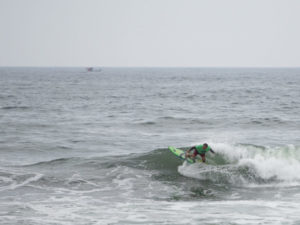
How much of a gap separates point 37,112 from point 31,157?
70.0ft

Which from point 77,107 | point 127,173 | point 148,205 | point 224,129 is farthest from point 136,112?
point 148,205

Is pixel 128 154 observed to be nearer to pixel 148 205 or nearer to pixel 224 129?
pixel 148 205

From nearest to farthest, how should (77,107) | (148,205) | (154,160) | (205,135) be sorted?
1. (148,205)
2. (154,160)
3. (205,135)
4. (77,107)

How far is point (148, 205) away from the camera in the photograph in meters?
16.1

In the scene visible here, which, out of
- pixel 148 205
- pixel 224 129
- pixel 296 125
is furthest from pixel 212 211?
pixel 296 125

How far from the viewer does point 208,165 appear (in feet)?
70.4

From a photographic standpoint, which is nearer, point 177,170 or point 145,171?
point 145,171

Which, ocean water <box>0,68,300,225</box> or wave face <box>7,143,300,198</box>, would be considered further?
wave face <box>7,143,300,198</box>

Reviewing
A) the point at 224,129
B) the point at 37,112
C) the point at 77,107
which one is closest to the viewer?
the point at 224,129

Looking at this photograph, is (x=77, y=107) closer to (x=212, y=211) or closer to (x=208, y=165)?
(x=208, y=165)

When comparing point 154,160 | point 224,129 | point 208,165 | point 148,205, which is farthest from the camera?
point 224,129

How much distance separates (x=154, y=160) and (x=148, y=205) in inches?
313

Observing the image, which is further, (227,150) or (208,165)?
(227,150)

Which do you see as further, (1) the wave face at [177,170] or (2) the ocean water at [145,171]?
(1) the wave face at [177,170]
